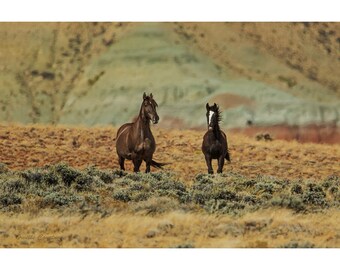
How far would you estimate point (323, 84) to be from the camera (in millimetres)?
54562

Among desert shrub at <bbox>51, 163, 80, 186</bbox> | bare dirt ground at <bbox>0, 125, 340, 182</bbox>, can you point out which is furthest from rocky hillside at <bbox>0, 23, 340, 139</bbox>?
desert shrub at <bbox>51, 163, 80, 186</bbox>

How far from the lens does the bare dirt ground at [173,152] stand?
34500 millimetres

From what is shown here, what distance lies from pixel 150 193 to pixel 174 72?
104 feet

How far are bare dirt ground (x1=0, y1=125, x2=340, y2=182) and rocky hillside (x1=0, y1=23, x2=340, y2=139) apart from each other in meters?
7.50

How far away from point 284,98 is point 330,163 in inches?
683

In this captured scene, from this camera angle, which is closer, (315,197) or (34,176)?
(315,197)

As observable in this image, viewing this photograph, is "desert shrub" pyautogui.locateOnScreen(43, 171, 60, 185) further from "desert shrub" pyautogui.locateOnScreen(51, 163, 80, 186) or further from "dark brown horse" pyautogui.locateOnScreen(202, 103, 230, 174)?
"dark brown horse" pyautogui.locateOnScreen(202, 103, 230, 174)

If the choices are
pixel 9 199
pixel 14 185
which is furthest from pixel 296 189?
pixel 9 199

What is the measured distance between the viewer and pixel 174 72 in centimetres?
5800

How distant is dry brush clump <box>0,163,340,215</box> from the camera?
25547 mm

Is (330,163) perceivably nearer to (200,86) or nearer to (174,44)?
(200,86)

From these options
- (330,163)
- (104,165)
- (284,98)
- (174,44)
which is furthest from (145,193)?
(174,44)

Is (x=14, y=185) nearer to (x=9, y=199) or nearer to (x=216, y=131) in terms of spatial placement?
(x=9, y=199)

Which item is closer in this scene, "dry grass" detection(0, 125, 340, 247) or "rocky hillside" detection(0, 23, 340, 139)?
"dry grass" detection(0, 125, 340, 247)
